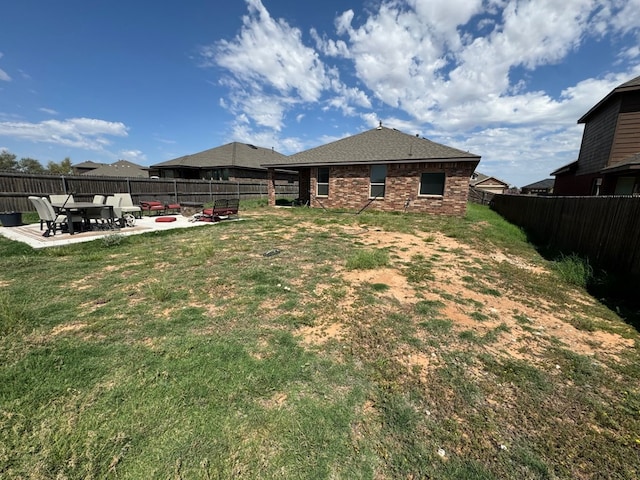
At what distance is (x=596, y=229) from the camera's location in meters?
5.83

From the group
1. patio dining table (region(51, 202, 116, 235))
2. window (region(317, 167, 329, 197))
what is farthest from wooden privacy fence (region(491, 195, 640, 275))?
patio dining table (region(51, 202, 116, 235))

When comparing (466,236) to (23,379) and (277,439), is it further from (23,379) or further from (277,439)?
(23,379)

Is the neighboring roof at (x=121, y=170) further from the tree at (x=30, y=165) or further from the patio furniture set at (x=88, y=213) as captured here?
the tree at (x=30, y=165)

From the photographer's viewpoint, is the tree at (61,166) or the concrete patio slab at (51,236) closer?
the concrete patio slab at (51,236)

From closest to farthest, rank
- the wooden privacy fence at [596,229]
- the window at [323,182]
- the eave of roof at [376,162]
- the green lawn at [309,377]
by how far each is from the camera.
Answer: the green lawn at [309,377] → the wooden privacy fence at [596,229] → the eave of roof at [376,162] → the window at [323,182]

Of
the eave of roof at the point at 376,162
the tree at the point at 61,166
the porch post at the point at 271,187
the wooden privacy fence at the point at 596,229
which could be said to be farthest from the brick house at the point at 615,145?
the tree at the point at 61,166

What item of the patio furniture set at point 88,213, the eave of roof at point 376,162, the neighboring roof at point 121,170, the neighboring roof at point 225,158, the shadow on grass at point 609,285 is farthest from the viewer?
the neighboring roof at point 121,170

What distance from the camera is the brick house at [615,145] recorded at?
433 inches

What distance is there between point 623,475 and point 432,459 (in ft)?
3.73

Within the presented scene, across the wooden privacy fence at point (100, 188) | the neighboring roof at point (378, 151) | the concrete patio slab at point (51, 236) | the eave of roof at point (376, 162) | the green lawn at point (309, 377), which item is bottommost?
the green lawn at point (309, 377)

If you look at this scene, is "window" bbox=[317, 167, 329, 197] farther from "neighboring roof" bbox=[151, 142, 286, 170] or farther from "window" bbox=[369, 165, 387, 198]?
"neighboring roof" bbox=[151, 142, 286, 170]

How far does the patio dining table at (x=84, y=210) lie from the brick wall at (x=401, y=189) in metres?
9.78

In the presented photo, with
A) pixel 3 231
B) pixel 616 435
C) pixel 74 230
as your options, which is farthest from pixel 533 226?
pixel 3 231

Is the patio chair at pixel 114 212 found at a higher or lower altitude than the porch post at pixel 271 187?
lower
